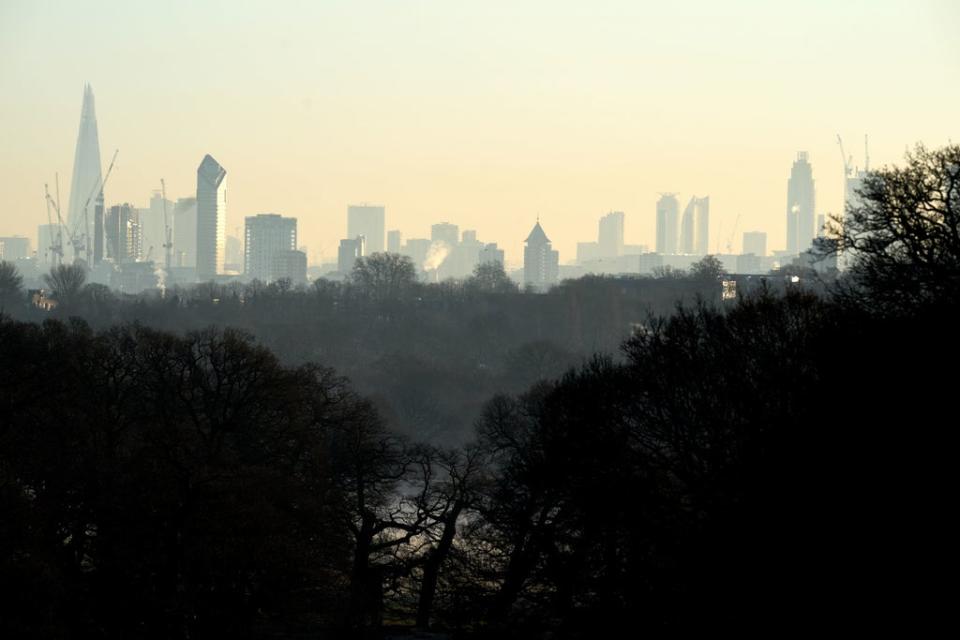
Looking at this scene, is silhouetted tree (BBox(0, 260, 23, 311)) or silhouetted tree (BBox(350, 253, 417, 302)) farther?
silhouetted tree (BBox(350, 253, 417, 302))

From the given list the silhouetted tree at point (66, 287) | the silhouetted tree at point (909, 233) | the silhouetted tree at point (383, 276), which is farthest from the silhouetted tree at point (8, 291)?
the silhouetted tree at point (909, 233)

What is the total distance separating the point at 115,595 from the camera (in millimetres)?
28875

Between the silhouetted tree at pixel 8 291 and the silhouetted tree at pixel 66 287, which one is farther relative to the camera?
the silhouetted tree at pixel 66 287

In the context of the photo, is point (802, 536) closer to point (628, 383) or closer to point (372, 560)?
point (628, 383)

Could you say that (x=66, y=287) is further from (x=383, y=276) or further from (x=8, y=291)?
(x=383, y=276)

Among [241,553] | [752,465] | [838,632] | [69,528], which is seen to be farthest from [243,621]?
[838,632]

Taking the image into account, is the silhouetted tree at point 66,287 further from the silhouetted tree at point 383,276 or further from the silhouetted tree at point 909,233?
the silhouetted tree at point 909,233

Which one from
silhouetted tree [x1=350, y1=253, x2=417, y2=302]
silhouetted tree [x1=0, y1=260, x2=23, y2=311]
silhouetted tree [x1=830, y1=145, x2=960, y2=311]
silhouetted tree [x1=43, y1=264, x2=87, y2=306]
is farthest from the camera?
silhouetted tree [x1=350, y1=253, x2=417, y2=302]

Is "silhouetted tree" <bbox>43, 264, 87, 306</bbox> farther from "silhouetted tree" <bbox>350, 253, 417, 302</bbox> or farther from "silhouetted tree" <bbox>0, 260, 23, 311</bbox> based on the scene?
"silhouetted tree" <bbox>350, 253, 417, 302</bbox>

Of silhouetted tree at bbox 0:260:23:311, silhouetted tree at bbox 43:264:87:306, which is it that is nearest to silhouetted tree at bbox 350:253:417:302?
silhouetted tree at bbox 43:264:87:306

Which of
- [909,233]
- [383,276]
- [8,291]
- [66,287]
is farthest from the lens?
[383,276]

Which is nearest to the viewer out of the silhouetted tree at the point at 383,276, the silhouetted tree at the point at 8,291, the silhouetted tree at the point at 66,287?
the silhouetted tree at the point at 8,291

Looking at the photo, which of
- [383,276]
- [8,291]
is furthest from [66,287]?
[383,276]

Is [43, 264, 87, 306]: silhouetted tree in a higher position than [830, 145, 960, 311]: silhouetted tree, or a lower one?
lower
